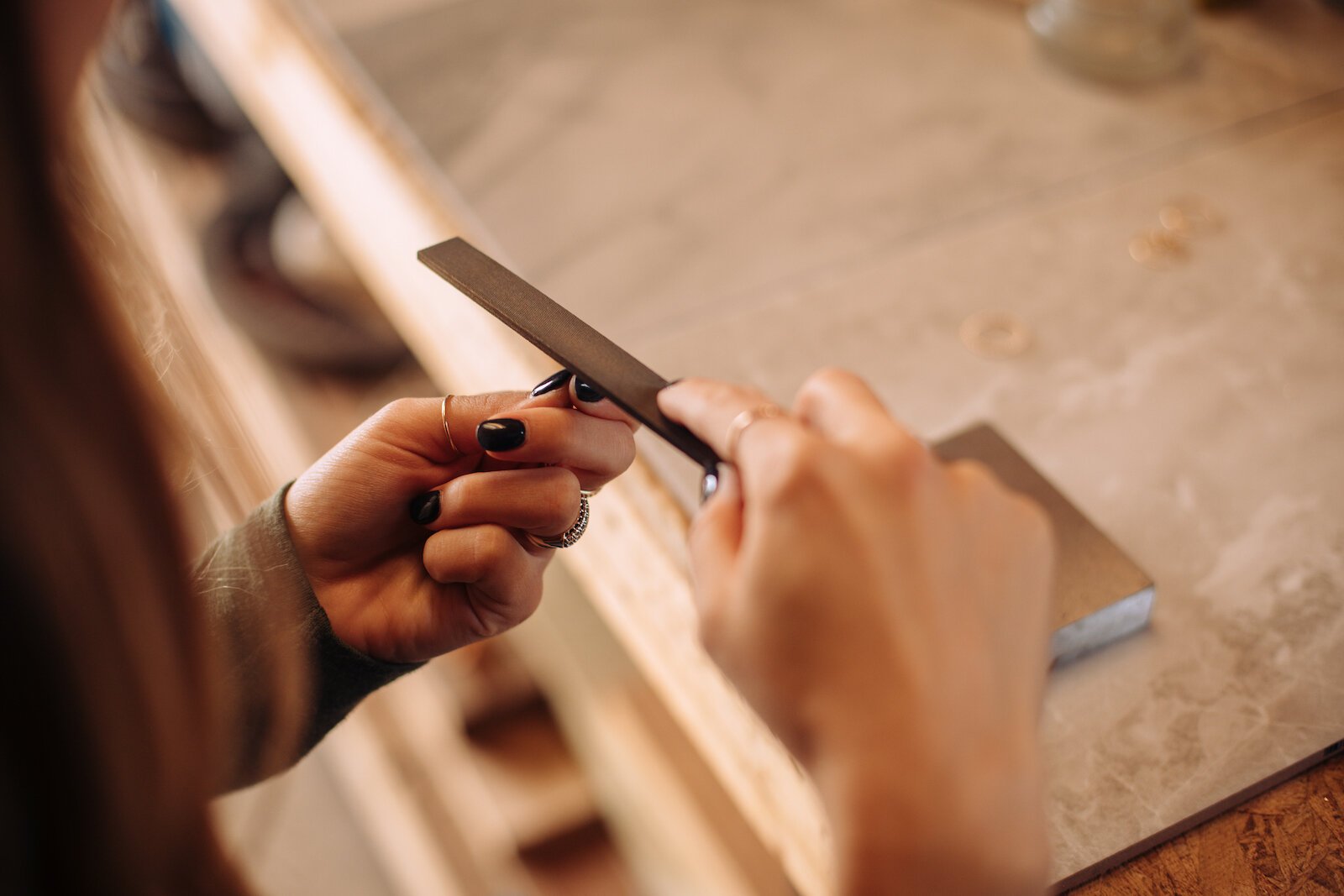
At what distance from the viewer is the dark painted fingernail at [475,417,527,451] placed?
1.69 feet

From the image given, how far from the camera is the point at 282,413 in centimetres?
A: 144

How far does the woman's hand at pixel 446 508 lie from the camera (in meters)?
0.53

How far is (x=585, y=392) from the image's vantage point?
0.53 m

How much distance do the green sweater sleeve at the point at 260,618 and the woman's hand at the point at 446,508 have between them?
0.05ft

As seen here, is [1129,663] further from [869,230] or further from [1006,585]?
[869,230]

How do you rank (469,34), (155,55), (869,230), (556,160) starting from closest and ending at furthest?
(869,230), (556,160), (469,34), (155,55)

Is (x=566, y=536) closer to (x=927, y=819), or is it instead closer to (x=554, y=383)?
(x=554, y=383)

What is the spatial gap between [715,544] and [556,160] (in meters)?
0.68

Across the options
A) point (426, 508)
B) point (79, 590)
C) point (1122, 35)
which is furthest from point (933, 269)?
point (79, 590)

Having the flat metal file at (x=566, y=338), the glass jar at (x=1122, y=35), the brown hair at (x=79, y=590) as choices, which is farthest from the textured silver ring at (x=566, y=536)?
the glass jar at (x=1122, y=35)

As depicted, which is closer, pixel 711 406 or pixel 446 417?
pixel 711 406

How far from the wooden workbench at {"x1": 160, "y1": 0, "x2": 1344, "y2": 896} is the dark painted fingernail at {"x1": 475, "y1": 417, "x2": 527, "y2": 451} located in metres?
0.16

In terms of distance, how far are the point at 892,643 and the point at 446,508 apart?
292 millimetres

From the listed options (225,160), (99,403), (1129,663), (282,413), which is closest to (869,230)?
(1129,663)
